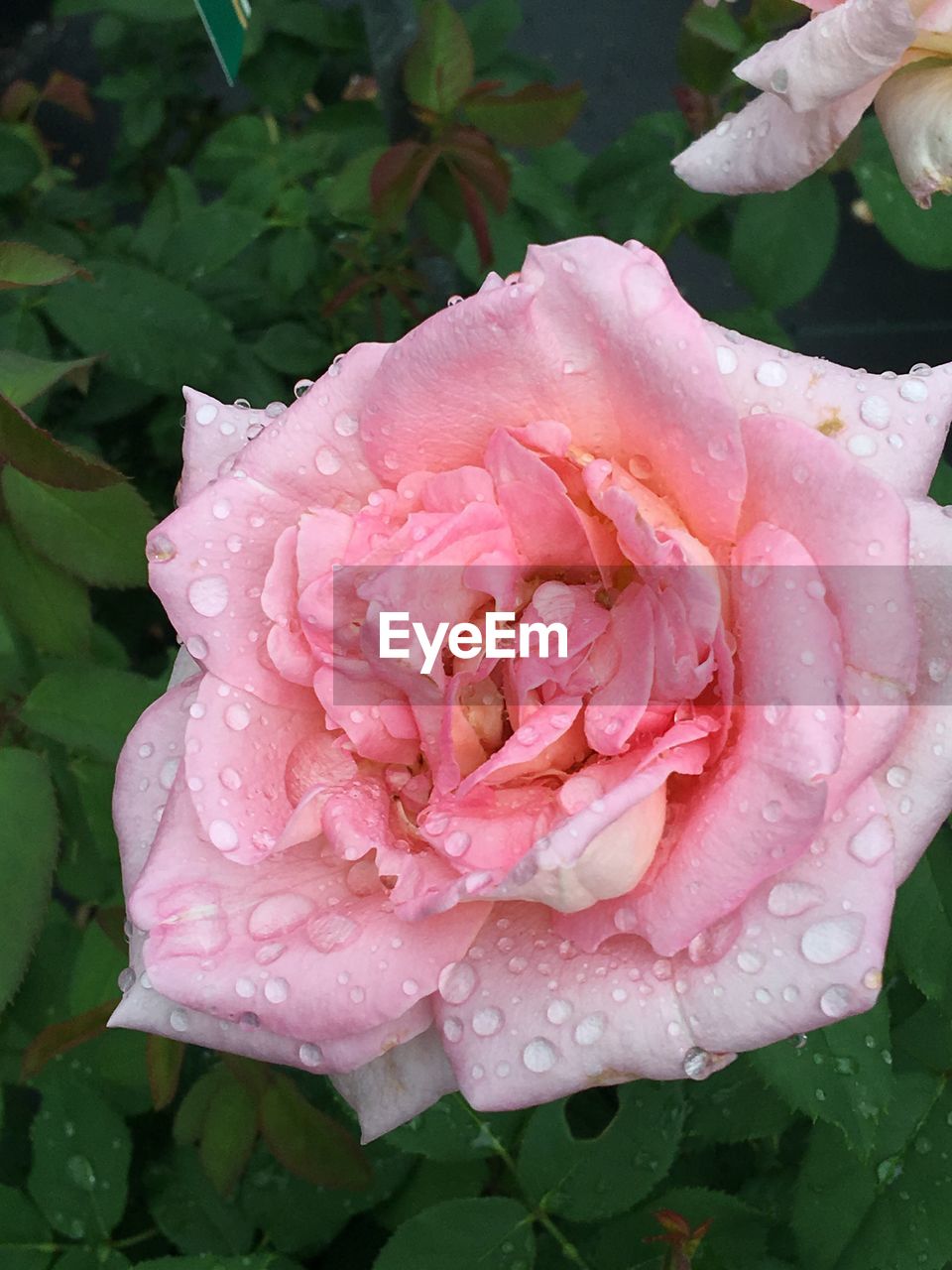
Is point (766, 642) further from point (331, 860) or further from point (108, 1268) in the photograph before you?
point (108, 1268)

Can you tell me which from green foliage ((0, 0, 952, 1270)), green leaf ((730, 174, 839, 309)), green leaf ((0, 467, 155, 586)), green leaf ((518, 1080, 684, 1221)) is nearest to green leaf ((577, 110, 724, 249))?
green foliage ((0, 0, 952, 1270))

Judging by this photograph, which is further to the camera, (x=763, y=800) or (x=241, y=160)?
(x=241, y=160)

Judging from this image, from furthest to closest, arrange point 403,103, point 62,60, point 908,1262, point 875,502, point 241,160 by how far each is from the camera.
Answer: point 62,60 → point 241,160 → point 403,103 → point 908,1262 → point 875,502

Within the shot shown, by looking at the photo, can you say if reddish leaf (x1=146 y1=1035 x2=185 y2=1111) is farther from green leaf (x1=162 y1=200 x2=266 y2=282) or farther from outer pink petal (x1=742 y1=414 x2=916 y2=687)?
green leaf (x1=162 y1=200 x2=266 y2=282)

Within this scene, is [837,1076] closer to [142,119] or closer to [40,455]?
[40,455]

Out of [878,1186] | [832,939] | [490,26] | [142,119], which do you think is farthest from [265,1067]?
[142,119]

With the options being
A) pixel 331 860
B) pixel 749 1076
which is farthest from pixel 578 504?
pixel 749 1076

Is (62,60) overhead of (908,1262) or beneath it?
overhead
